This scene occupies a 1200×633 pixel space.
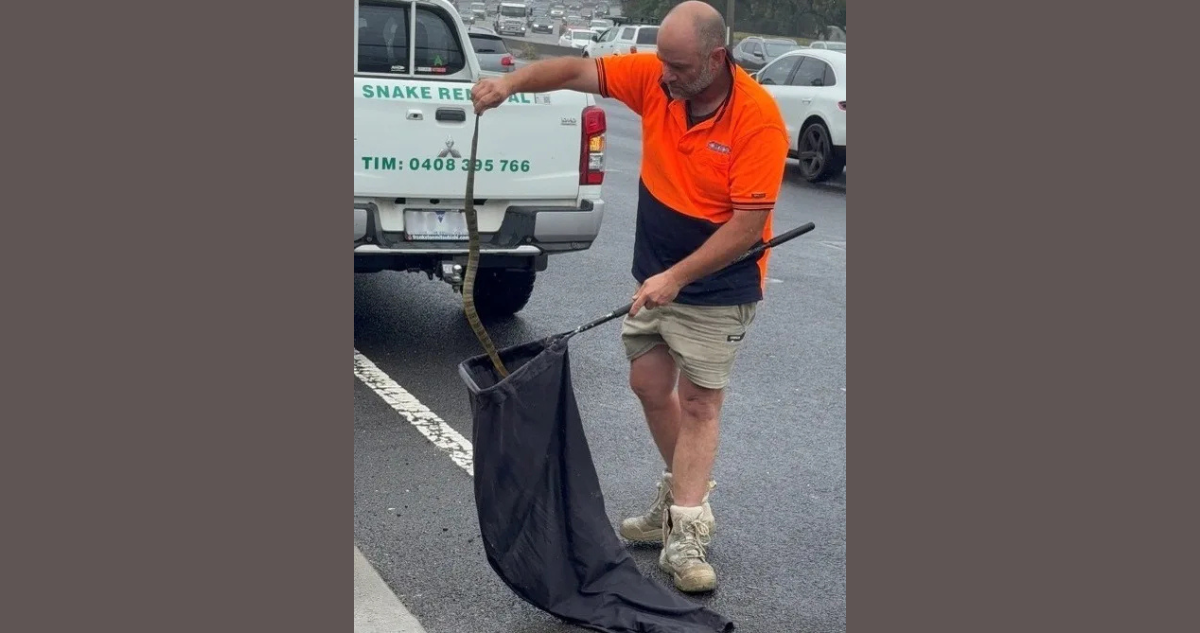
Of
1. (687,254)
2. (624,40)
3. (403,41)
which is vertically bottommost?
(687,254)

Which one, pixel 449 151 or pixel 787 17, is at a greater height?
pixel 787 17

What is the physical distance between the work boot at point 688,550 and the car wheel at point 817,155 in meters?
12.5

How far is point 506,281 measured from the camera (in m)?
8.16

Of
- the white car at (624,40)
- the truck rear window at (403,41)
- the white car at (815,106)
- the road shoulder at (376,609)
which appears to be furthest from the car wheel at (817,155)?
the white car at (624,40)

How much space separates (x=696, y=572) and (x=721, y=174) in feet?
4.11

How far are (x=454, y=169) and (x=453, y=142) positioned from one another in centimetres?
14

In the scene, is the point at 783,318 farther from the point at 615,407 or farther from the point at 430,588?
the point at 430,588

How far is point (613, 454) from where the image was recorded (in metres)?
5.80

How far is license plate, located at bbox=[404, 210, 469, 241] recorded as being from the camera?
6930 mm

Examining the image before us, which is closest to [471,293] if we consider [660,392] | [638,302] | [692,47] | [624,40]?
[638,302]

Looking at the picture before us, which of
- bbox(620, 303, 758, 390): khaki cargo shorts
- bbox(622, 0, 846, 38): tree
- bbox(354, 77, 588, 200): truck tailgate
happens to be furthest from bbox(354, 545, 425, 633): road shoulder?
bbox(622, 0, 846, 38): tree

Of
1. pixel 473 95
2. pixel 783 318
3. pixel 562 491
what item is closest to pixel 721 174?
pixel 473 95

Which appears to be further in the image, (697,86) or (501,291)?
(501,291)

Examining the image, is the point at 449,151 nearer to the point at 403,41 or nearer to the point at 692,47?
the point at 403,41
